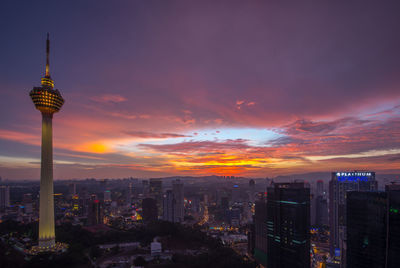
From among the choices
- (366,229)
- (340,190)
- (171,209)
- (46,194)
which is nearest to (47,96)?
(46,194)

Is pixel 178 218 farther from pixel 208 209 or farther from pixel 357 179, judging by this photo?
pixel 357 179

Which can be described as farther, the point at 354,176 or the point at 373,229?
the point at 354,176

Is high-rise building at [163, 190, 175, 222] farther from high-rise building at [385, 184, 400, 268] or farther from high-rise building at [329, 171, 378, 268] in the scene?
high-rise building at [385, 184, 400, 268]

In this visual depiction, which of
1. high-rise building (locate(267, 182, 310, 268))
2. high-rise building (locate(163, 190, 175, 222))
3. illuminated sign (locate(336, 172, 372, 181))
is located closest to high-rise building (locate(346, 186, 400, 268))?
high-rise building (locate(267, 182, 310, 268))

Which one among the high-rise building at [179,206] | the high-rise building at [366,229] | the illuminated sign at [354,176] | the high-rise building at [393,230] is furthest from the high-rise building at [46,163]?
the illuminated sign at [354,176]

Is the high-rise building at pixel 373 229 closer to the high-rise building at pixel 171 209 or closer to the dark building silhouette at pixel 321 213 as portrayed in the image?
the dark building silhouette at pixel 321 213

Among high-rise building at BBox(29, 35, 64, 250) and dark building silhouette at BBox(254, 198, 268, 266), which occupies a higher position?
high-rise building at BBox(29, 35, 64, 250)

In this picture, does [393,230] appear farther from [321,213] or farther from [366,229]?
[321,213]

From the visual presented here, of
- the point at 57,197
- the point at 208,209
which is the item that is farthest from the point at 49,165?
the point at 57,197

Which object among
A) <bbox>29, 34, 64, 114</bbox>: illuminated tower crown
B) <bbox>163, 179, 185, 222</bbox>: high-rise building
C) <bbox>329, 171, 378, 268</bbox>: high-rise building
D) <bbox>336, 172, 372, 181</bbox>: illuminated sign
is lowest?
<bbox>163, 179, 185, 222</bbox>: high-rise building
